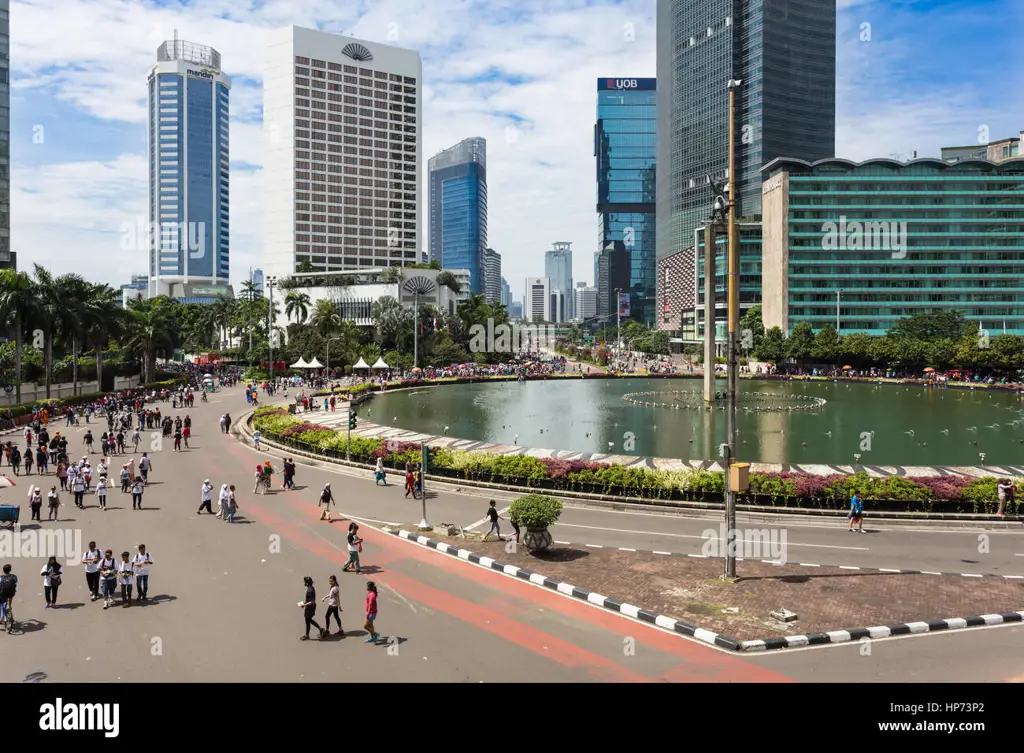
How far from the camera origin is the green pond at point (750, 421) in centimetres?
3928

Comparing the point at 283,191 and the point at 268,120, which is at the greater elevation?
the point at 268,120

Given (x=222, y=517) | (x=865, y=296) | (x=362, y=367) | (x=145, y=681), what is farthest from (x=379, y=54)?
(x=145, y=681)

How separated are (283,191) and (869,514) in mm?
147290

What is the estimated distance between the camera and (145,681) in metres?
11.4

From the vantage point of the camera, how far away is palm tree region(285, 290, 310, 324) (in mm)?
112312

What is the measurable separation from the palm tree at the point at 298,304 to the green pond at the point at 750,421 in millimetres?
42123

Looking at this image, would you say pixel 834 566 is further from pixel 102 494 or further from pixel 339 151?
pixel 339 151

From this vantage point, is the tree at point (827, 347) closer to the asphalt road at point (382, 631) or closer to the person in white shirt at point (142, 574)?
the asphalt road at point (382, 631)

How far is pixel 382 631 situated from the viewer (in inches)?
535

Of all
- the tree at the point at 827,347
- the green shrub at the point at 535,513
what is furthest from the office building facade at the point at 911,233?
the green shrub at the point at 535,513

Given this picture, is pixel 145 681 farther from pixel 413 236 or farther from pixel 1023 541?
pixel 413 236

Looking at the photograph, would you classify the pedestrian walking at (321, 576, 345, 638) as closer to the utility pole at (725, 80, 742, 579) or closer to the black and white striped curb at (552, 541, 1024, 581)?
the black and white striped curb at (552, 541, 1024, 581)

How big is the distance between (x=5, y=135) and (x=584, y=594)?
409ft

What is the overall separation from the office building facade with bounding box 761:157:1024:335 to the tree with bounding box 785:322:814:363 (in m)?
17.7
